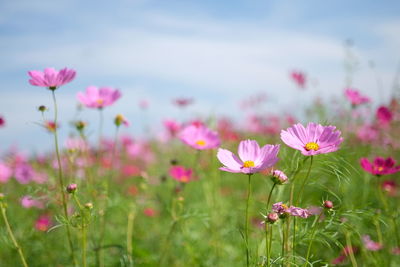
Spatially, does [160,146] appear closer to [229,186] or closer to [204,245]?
[229,186]

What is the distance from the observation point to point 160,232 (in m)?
2.96

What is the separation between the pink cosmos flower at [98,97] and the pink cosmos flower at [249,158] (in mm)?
814

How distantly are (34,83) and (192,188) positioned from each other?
2808 millimetres

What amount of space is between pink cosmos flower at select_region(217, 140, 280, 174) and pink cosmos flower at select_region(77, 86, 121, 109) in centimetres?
81

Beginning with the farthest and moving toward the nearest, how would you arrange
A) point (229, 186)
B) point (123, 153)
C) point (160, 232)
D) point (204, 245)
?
point (123, 153) < point (229, 186) < point (160, 232) < point (204, 245)

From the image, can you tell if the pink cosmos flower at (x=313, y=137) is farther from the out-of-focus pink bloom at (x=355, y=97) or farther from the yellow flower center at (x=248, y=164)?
the out-of-focus pink bloom at (x=355, y=97)

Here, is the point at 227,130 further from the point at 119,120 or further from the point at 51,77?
the point at 51,77

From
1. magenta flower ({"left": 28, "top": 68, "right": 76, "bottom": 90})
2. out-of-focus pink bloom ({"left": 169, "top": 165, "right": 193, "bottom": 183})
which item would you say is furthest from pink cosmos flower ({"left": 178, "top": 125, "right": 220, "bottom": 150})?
magenta flower ({"left": 28, "top": 68, "right": 76, "bottom": 90})

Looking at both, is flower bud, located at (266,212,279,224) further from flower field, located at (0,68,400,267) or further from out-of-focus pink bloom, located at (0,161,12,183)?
out-of-focus pink bloom, located at (0,161,12,183)

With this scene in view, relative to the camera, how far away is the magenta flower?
137 centimetres

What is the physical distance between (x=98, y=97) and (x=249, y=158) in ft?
3.00

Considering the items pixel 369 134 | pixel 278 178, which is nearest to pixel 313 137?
pixel 278 178

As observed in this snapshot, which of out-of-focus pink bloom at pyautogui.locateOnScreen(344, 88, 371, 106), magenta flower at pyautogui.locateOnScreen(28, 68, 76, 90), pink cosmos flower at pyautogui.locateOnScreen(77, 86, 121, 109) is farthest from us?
out-of-focus pink bloom at pyautogui.locateOnScreen(344, 88, 371, 106)

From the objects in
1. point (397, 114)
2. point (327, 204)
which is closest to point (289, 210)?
point (327, 204)
